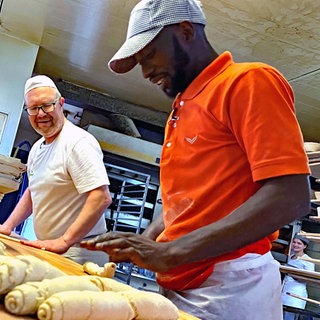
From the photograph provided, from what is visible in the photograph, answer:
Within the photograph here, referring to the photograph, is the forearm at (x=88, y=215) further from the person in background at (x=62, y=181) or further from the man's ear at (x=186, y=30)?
the man's ear at (x=186, y=30)

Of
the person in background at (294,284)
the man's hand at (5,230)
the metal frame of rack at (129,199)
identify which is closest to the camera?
the man's hand at (5,230)

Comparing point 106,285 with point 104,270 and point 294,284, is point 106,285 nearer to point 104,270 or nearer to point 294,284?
point 104,270

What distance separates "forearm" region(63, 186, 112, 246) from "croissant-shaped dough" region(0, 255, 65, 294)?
127 cm

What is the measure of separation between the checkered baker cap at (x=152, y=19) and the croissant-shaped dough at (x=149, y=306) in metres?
0.64

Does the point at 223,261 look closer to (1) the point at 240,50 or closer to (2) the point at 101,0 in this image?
(2) the point at 101,0

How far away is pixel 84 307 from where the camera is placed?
63 centimetres

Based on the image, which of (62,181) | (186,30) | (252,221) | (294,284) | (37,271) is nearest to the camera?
(37,271)

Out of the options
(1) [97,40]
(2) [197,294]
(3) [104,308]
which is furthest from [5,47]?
(3) [104,308]

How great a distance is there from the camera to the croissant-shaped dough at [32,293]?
62 cm

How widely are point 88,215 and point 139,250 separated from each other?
1.13m

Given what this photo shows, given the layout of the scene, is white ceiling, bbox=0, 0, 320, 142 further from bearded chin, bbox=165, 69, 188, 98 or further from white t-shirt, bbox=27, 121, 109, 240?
bearded chin, bbox=165, 69, 188, 98

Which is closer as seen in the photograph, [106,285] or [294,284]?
[106,285]

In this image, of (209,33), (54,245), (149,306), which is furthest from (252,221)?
(209,33)

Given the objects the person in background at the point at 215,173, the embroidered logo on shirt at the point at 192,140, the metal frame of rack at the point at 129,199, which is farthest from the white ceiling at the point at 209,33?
the embroidered logo on shirt at the point at 192,140
